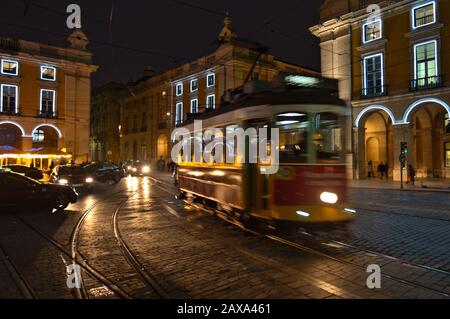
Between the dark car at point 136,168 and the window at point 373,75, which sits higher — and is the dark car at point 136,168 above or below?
below

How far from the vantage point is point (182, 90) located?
46.7 metres

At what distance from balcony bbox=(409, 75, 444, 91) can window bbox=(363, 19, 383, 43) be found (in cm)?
488

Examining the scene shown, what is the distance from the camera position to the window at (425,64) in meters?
25.5

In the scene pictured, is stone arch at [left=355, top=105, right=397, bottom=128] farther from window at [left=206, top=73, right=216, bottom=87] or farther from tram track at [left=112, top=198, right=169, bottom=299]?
tram track at [left=112, top=198, right=169, bottom=299]

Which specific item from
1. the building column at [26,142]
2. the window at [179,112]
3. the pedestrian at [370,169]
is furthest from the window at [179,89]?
the pedestrian at [370,169]

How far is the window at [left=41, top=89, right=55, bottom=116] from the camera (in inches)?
1580

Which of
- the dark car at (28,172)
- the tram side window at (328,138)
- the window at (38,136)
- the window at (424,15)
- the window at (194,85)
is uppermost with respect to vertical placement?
the window at (424,15)

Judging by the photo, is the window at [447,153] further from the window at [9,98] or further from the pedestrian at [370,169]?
the window at [9,98]

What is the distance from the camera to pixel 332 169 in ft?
25.4

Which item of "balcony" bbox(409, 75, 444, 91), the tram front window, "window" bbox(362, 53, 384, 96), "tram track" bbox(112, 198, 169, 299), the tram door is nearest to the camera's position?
"tram track" bbox(112, 198, 169, 299)

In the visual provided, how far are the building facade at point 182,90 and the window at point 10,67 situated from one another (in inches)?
541

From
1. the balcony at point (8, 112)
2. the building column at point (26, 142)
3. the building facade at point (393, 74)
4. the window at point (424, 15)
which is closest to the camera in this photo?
the window at point (424, 15)

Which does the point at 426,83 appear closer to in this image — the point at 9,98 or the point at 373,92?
the point at 373,92

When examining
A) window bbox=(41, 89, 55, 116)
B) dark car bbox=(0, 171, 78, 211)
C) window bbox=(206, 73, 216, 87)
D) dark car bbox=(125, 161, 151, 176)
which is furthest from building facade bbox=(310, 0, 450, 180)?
window bbox=(41, 89, 55, 116)
